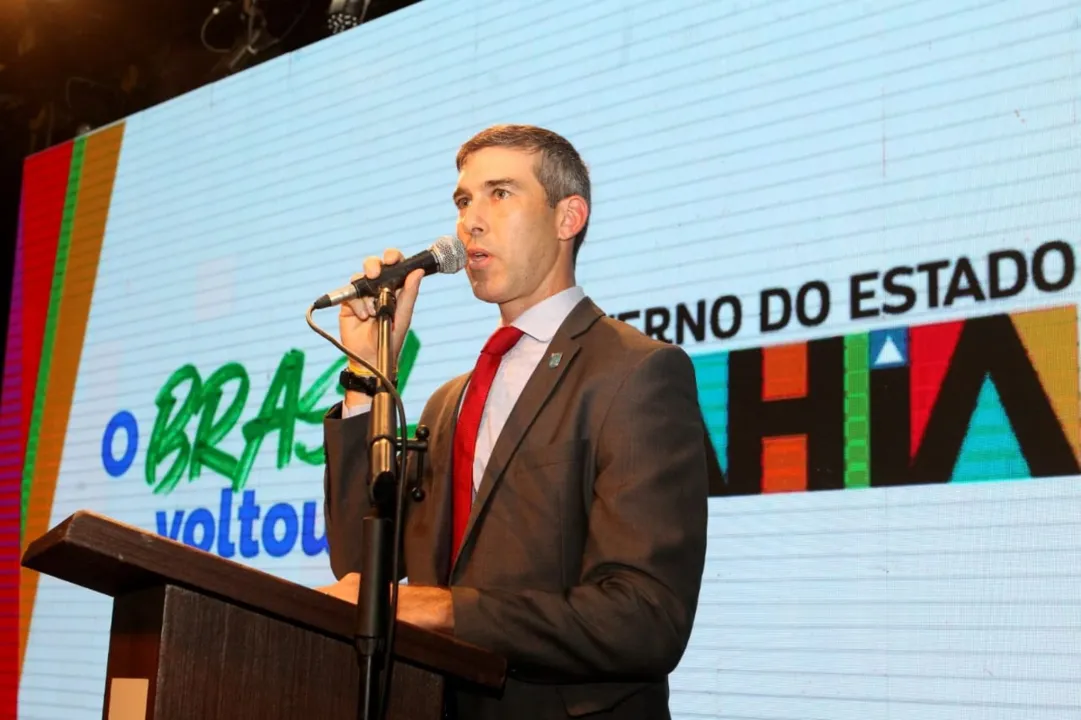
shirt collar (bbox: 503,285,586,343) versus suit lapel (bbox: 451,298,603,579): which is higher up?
shirt collar (bbox: 503,285,586,343)

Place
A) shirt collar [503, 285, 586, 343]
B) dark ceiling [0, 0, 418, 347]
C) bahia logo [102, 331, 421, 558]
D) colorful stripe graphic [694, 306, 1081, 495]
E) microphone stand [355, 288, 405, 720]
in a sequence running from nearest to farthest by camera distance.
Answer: microphone stand [355, 288, 405, 720] < shirt collar [503, 285, 586, 343] < colorful stripe graphic [694, 306, 1081, 495] < bahia logo [102, 331, 421, 558] < dark ceiling [0, 0, 418, 347]

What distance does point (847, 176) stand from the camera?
2.65m

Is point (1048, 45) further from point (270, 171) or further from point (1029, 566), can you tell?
point (270, 171)

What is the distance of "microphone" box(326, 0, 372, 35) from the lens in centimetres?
409

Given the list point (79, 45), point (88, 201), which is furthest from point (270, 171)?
point (79, 45)

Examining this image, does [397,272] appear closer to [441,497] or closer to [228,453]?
[441,497]

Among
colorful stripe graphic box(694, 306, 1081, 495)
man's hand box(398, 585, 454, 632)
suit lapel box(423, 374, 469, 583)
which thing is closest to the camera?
man's hand box(398, 585, 454, 632)

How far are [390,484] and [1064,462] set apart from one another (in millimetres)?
1340

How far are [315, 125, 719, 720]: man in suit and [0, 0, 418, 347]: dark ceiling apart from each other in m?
2.38

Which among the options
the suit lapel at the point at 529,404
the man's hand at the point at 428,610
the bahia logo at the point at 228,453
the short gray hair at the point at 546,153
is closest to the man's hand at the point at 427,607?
the man's hand at the point at 428,610

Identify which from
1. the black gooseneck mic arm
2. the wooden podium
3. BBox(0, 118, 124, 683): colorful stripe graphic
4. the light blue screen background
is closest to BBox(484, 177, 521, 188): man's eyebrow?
the black gooseneck mic arm

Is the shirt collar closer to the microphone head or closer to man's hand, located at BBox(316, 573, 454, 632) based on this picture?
the microphone head

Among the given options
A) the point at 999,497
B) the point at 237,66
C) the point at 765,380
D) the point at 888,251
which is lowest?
the point at 999,497

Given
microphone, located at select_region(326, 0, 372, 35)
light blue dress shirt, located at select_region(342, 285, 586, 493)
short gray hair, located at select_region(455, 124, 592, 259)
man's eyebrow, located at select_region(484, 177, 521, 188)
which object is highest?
microphone, located at select_region(326, 0, 372, 35)
